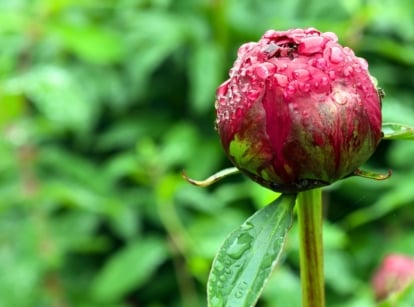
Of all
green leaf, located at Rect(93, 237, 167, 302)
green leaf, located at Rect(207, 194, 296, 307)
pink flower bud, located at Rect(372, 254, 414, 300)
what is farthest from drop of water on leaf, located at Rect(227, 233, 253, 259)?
green leaf, located at Rect(93, 237, 167, 302)

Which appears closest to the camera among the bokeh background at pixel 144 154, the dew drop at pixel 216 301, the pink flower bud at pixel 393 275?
the dew drop at pixel 216 301

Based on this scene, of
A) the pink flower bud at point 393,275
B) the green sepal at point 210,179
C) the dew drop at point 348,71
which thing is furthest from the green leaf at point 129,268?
the dew drop at point 348,71

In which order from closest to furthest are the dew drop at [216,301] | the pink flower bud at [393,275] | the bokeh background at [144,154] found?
1. the dew drop at [216,301]
2. the pink flower bud at [393,275]
3. the bokeh background at [144,154]

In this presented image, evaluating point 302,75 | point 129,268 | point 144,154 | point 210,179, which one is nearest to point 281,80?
point 302,75

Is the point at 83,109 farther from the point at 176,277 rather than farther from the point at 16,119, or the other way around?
the point at 176,277

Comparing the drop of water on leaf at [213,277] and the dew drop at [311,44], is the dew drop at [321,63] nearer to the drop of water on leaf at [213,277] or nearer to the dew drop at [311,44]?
the dew drop at [311,44]

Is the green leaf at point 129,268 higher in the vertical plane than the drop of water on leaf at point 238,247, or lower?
lower

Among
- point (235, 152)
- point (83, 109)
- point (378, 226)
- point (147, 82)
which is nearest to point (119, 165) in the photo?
point (83, 109)

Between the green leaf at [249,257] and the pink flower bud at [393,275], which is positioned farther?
the pink flower bud at [393,275]
